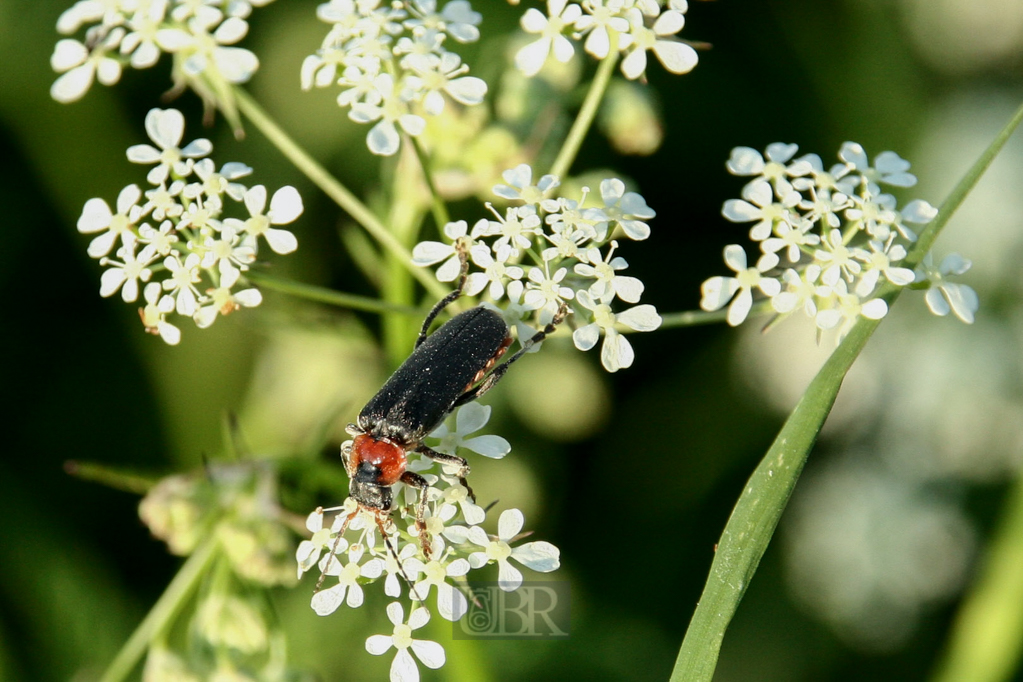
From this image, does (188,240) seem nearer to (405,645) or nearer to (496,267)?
(496,267)

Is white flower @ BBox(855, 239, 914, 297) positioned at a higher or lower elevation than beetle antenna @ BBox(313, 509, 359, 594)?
higher

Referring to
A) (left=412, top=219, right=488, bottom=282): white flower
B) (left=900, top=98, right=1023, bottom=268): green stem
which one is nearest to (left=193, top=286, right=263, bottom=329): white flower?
(left=412, top=219, right=488, bottom=282): white flower

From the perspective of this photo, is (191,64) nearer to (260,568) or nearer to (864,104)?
(260,568)

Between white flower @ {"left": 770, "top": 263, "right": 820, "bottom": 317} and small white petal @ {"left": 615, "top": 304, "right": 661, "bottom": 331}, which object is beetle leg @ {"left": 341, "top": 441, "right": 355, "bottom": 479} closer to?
small white petal @ {"left": 615, "top": 304, "right": 661, "bottom": 331}

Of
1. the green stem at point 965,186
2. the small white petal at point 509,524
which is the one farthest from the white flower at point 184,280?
the green stem at point 965,186

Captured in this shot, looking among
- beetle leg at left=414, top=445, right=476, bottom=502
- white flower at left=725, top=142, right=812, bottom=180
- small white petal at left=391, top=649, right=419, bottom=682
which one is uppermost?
white flower at left=725, top=142, right=812, bottom=180

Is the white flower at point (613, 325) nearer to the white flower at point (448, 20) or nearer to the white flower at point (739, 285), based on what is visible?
the white flower at point (739, 285)

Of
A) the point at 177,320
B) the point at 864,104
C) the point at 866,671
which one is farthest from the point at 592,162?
the point at 866,671
